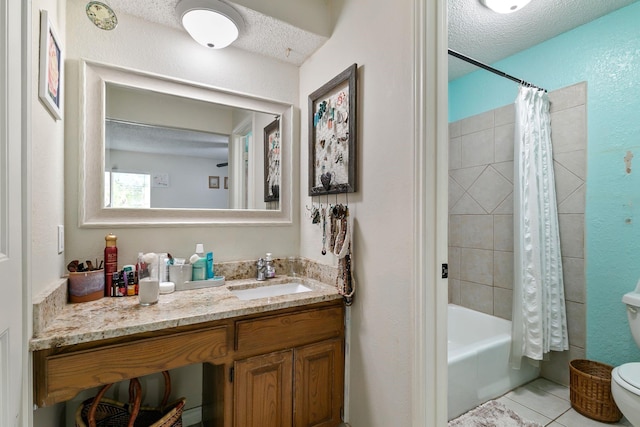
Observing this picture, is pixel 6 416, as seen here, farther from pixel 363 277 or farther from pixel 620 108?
pixel 620 108

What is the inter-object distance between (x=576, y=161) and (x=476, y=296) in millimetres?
1240

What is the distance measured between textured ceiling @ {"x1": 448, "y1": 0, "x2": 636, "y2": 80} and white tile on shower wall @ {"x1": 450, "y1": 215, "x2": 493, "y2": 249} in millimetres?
1293

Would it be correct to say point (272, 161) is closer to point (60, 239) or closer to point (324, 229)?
point (324, 229)

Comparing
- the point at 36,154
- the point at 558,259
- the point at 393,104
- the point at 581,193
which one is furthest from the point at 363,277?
the point at 581,193

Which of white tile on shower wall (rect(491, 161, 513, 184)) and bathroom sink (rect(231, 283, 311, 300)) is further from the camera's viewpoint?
white tile on shower wall (rect(491, 161, 513, 184))

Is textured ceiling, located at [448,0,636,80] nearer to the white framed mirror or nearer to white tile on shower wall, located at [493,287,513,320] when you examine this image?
the white framed mirror

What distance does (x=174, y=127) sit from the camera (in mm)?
1695

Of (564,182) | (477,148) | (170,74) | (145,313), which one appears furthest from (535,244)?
(170,74)

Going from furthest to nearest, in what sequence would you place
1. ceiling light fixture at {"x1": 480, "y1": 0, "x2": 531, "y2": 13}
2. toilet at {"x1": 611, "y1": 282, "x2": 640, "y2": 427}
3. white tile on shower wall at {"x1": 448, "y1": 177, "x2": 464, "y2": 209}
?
1. white tile on shower wall at {"x1": 448, "y1": 177, "x2": 464, "y2": 209}
2. ceiling light fixture at {"x1": 480, "y1": 0, "x2": 531, "y2": 13}
3. toilet at {"x1": 611, "y1": 282, "x2": 640, "y2": 427}

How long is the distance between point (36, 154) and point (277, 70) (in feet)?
4.60

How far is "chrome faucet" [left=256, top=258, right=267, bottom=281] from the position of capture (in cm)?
180

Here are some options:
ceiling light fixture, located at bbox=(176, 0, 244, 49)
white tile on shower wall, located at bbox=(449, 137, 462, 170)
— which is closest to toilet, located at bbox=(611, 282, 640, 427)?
white tile on shower wall, located at bbox=(449, 137, 462, 170)

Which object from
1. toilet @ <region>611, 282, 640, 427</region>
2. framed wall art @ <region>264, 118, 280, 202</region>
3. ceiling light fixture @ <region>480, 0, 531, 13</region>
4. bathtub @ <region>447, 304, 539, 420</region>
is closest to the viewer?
toilet @ <region>611, 282, 640, 427</region>

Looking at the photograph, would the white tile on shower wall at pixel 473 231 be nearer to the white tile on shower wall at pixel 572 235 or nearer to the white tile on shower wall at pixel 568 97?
the white tile on shower wall at pixel 572 235
